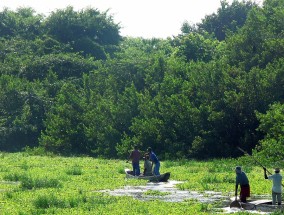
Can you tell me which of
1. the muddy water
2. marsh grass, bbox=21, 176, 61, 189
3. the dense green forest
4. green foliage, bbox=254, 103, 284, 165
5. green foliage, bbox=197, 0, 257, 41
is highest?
green foliage, bbox=197, 0, 257, 41

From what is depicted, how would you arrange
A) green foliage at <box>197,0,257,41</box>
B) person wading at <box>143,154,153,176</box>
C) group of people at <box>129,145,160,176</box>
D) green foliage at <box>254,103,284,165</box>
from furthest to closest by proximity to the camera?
green foliage at <box>197,0,257,41</box>, person wading at <box>143,154,153,176</box>, group of people at <box>129,145,160,176</box>, green foliage at <box>254,103,284,165</box>

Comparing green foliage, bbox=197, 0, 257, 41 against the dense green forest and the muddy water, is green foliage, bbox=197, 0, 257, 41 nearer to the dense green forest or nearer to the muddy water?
the dense green forest

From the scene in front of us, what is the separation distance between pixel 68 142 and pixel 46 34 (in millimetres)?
26011

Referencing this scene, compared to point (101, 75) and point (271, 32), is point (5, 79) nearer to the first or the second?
point (101, 75)

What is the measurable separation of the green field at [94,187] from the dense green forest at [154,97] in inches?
111

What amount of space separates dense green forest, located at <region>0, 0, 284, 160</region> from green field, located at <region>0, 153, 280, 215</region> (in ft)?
9.29

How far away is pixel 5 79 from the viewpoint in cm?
6359

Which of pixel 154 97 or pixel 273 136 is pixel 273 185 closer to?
pixel 273 136

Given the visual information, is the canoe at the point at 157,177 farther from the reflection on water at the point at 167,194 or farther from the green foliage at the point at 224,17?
the green foliage at the point at 224,17

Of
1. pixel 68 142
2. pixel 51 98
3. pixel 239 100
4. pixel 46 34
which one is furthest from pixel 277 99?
pixel 46 34

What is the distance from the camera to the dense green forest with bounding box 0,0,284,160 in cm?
4734

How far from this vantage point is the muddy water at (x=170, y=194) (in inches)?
951

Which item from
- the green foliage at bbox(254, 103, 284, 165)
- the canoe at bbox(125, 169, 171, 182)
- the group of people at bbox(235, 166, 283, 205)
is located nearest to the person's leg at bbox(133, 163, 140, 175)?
the canoe at bbox(125, 169, 171, 182)

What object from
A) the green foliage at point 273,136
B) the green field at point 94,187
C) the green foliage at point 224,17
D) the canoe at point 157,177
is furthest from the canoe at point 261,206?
the green foliage at point 224,17
